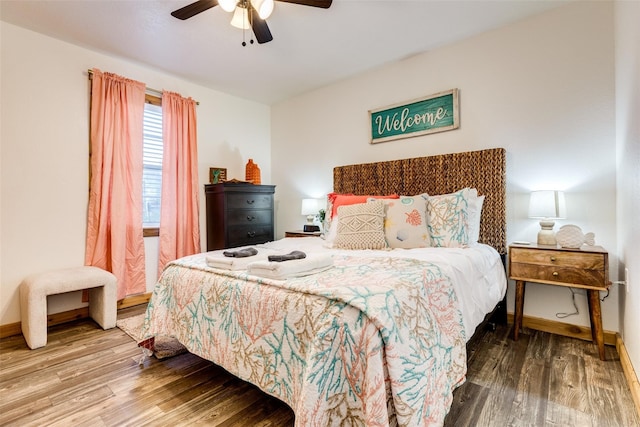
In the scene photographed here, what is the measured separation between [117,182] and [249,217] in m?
1.45

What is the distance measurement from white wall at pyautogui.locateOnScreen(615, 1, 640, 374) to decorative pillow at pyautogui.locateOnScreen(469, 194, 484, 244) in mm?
865

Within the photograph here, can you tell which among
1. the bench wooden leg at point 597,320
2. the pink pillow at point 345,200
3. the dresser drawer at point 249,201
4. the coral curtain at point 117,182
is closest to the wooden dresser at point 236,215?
the dresser drawer at point 249,201

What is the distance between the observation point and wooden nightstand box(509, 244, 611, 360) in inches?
78.2

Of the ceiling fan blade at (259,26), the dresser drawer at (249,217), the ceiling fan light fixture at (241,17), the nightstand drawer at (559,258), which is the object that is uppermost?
the ceiling fan light fixture at (241,17)

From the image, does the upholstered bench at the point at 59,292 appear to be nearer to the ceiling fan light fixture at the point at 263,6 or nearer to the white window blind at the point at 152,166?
the white window blind at the point at 152,166

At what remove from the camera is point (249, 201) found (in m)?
3.86

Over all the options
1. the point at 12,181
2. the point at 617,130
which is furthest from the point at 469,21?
the point at 12,181

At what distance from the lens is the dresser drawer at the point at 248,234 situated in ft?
12.0

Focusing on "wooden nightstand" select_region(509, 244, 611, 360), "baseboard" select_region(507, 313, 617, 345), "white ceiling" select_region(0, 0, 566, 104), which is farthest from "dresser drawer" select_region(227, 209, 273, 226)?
"baseboard" select_region(507, 313, 617, 345)

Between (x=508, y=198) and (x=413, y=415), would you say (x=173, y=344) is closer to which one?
(x=413, y=415)

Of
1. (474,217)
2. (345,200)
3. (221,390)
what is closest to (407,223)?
(474,217)

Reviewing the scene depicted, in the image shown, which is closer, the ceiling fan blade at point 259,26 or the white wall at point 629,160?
the white wall at point 629,160

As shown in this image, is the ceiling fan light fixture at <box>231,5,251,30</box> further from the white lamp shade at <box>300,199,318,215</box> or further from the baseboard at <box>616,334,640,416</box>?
the baseboard at <box>616,334,640,416</box>

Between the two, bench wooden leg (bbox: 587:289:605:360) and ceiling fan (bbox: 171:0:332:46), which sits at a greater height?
ceiling fan (bbox: 171:0:332:46)
